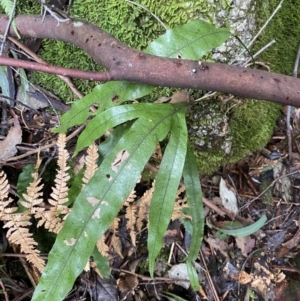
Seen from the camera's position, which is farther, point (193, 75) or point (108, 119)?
point (108, 119)

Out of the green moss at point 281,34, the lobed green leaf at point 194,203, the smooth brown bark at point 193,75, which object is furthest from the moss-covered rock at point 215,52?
the smooth brown bark at point 193,75

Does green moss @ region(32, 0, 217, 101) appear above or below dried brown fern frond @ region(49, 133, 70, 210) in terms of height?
above

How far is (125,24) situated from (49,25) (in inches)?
10.4

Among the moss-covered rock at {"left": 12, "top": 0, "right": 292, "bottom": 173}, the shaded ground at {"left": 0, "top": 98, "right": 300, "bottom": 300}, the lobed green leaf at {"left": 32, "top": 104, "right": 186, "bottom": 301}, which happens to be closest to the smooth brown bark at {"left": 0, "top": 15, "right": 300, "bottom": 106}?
the lobed green leaf at {"left": 32, "top": 104, "right": 186, "bottom": 301}

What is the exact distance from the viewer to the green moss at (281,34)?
1386mm

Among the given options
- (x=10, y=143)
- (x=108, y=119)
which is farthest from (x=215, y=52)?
(x=10, y=143)

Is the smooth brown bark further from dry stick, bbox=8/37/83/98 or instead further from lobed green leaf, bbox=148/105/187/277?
dry stick, bbox=8/37/83/98

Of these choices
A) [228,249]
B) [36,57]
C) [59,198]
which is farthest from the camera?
[228,249]

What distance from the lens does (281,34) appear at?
1.54 metres

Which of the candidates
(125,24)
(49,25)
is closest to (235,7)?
(125,24)

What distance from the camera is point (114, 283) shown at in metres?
1.54

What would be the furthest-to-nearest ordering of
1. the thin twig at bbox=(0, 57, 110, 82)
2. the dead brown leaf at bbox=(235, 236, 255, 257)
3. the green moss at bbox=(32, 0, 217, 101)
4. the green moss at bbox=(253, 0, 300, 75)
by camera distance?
→ the dead brown leaf at bbox=(235, 236, 255, 257) < the green moss at bbox=(253, 0, 300, 75) < the green moss at bbox=(32, 0, 217, 101) < the thin twig at bbox=(0, 57, 110, 82)

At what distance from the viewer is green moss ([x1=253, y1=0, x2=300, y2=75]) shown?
1386 mm

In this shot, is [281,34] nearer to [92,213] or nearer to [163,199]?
[163,199]
